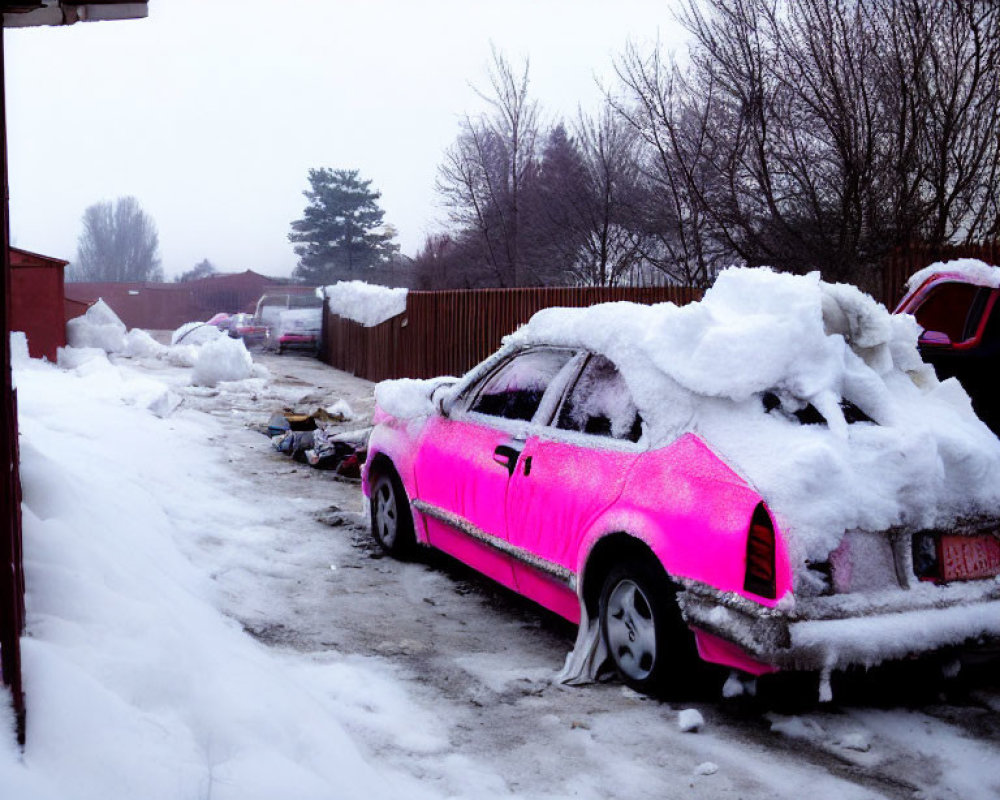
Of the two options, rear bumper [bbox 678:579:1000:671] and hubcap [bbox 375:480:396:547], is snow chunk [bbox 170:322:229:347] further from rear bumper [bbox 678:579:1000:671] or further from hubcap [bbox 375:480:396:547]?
rear bumper [bbox 678:579:1000:671]

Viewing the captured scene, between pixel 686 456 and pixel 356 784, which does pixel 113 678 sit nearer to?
pixel 356 784

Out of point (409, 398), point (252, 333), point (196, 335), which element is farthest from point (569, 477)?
point (252, 333)

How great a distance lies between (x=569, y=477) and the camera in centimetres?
450

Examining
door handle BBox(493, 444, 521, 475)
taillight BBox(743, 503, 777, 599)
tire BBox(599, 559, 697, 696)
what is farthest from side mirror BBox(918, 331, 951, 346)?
taillight BBox(743, 503, 777, 599)

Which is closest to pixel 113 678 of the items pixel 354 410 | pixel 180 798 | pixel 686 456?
pixel 180 798

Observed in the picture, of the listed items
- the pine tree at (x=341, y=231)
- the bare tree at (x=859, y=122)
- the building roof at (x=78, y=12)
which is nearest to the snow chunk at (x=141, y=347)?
the bare tree at (x=859, y=122)

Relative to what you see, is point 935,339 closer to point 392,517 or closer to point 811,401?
point 811,401

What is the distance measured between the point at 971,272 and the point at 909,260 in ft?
9.31

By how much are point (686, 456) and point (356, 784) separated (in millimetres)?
1802

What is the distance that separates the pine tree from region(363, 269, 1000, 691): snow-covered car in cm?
6549

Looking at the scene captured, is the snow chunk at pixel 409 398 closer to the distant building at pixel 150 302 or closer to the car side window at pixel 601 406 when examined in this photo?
the car side window at pixel 601 406

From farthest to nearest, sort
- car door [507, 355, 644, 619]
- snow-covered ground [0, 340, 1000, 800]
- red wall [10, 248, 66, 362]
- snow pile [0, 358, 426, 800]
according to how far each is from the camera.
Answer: red wall [10, 248, 66, 362], car door [507, 355, 644, 619], snow-covered ground [0, 340, 1000, 800], snow pile [0, 358, 426, 800]

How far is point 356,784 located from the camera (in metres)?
2.96

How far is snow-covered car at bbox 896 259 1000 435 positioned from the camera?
6.78m
